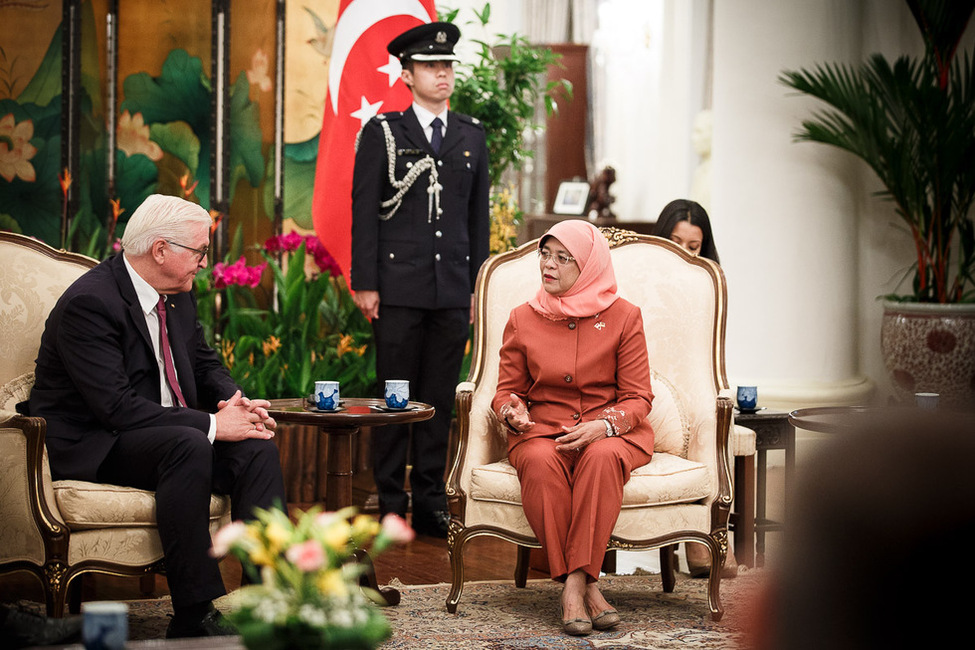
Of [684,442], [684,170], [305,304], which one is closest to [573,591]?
[684,442]

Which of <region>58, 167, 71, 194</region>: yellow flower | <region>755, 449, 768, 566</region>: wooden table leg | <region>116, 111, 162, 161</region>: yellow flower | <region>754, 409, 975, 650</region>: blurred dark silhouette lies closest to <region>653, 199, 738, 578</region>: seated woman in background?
<region>755, 449, 768, 566</region>: wooden table leg

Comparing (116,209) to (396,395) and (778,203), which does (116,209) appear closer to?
(396,395)

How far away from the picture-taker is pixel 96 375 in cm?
280

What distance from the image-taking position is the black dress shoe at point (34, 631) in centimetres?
192

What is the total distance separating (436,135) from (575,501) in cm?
170

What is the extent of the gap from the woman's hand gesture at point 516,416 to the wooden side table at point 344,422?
211mm

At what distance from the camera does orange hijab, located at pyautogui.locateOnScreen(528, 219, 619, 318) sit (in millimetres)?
3299

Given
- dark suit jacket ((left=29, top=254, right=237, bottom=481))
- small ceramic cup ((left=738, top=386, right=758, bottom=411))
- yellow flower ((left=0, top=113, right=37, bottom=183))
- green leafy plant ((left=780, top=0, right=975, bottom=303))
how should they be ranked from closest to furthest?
dark suit jacket ((left=29, top=254, right=237, bottom=481))
small ceramic cup ((left=738, top=386, right=758, bottom=411))
green leafy plant ((left=780, top=0, right=975, bottom=303))
yellow flower ((left=0, top=113, right=37, bottom=183))

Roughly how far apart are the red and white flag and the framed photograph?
332 cm

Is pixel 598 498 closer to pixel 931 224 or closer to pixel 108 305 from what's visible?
pixel 108 305

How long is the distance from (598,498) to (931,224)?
10.8ft

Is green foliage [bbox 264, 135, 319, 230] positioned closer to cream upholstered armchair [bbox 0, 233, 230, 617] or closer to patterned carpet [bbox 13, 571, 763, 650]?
patterned carpet [bbox 13, 571, 763, 650]

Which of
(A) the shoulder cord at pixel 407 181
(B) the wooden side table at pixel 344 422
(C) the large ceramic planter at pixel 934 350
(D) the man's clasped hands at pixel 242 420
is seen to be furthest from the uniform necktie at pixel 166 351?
(C) the large ceramic planter at pixel 934 350

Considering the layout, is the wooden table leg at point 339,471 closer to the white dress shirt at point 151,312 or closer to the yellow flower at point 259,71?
the white dress shirt at point 151,312
